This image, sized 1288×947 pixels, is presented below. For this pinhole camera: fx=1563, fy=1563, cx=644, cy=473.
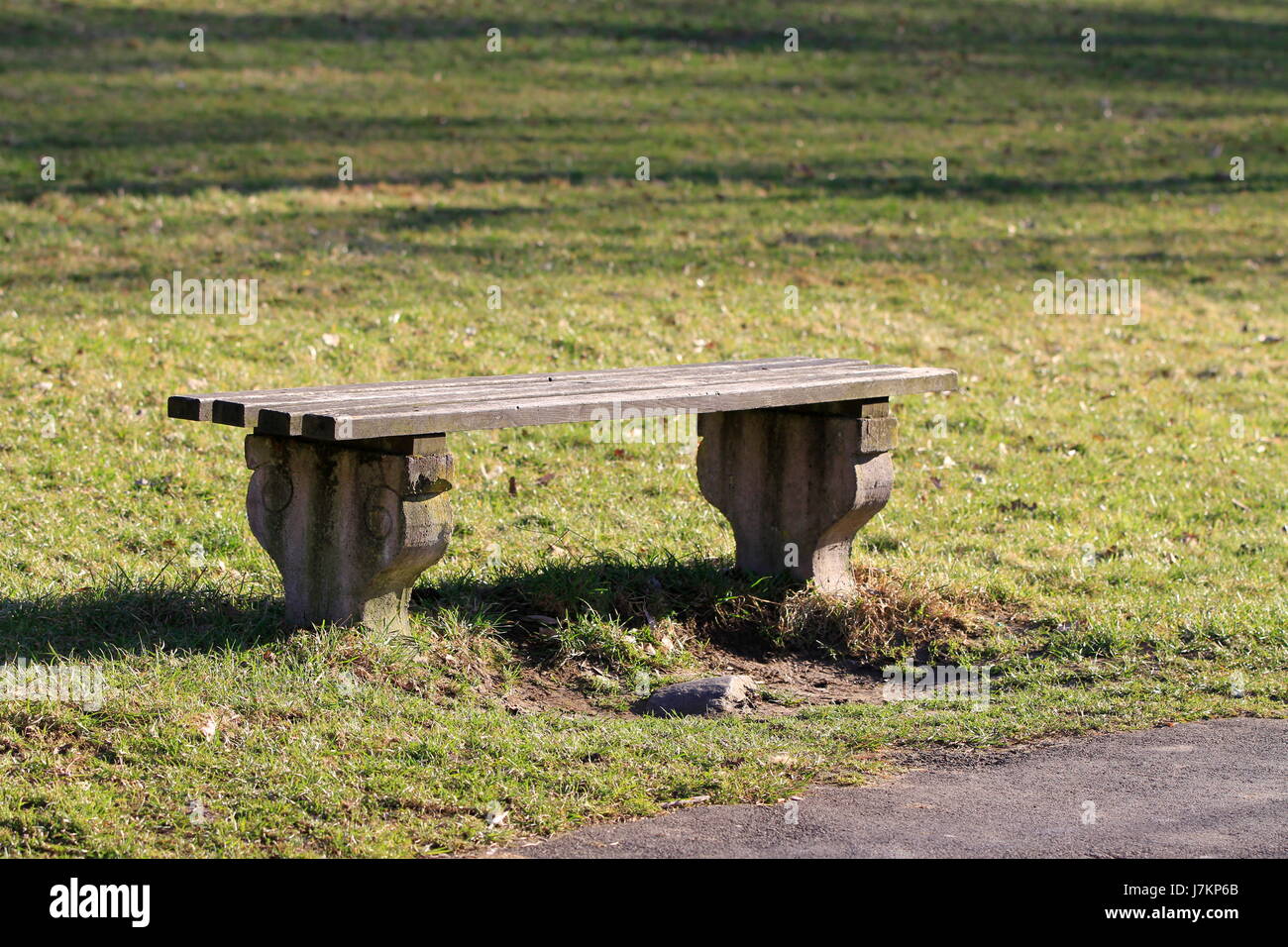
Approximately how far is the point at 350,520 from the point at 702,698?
4.63 ft

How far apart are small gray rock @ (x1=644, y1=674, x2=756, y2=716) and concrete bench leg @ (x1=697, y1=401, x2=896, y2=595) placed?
42.6 inches

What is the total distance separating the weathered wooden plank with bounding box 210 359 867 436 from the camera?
5152mm

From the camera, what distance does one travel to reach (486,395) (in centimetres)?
568

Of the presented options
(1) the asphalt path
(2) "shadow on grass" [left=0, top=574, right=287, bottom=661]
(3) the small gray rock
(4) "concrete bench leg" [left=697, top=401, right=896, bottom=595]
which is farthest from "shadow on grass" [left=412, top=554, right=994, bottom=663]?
(1) the asphalt path

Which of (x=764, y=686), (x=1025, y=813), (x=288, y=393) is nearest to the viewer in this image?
(x=1025, y=813)

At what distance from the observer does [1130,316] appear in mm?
12398

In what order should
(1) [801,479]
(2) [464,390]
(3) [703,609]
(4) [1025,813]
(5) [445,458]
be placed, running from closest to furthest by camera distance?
(4) [1025,813] < (5) [445,458] < (2) [464,390] < (3) [703,609] < (1) [801,479]

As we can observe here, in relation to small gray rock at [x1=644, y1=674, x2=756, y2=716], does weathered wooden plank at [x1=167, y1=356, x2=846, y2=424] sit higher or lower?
higher

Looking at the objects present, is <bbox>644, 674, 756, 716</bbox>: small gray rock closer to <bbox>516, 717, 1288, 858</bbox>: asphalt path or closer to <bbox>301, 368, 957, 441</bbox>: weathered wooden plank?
<bbox>516, 717, 1288, 858</bbox>: asphalt path

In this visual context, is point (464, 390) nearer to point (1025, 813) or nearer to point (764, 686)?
point (764, 686)

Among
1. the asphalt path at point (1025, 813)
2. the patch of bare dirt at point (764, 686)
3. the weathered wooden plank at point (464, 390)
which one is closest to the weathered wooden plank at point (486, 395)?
the weathered wooden plank at point (464, 390)

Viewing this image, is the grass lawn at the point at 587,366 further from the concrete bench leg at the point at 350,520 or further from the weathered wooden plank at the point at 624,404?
the weathered wooden plank at the point at 624,404

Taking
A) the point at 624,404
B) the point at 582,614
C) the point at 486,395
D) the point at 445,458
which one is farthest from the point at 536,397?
the point at 582,614

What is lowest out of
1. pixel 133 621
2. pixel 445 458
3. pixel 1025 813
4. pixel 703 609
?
pixel 1025 813
